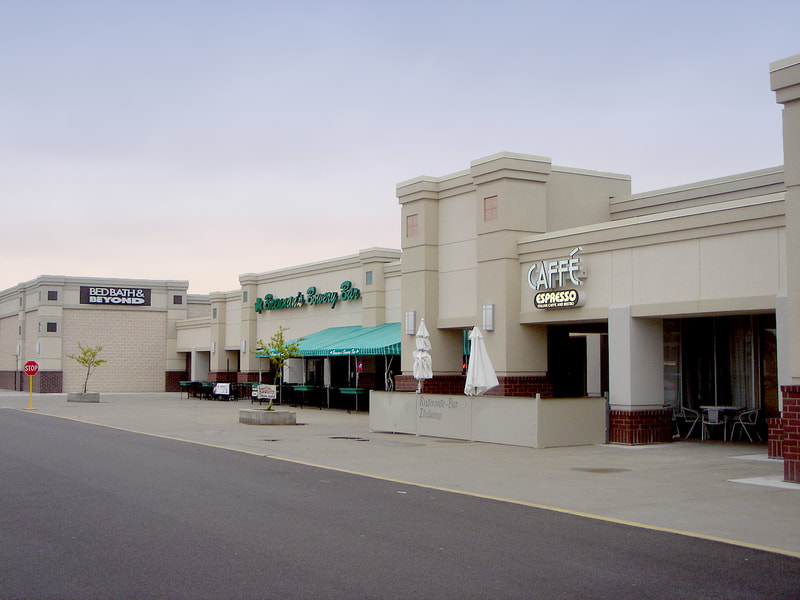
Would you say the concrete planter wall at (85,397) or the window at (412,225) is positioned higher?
the window at (412,225)

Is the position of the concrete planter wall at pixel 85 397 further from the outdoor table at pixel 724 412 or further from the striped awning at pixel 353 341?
the outdoor table at pixel 724 412

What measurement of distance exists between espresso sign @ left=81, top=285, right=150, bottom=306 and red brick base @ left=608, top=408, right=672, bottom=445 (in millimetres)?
45154

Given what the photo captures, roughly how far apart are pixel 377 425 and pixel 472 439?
3.90 m

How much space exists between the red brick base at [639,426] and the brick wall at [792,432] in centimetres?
590

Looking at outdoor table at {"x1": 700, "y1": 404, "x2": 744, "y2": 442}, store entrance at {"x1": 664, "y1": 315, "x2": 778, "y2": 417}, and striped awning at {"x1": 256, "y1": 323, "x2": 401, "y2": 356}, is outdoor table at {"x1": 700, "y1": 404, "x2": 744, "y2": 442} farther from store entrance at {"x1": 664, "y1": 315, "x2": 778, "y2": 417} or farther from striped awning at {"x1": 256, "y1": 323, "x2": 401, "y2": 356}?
striped awning at {"x1": 256, "y1": 323, "x2": 401, "y2": 356}

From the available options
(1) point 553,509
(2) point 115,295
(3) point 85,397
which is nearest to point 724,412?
(1) point 553,509

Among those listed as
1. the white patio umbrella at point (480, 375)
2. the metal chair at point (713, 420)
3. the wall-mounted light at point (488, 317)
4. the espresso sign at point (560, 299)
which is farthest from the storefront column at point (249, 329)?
the metal chair at point (713, 420)

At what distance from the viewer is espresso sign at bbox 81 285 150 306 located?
188 feet

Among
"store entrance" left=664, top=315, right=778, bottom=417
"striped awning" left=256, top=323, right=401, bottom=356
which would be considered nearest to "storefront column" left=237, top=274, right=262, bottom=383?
"striped awning" left=256, top=323, right=401, bottom=356

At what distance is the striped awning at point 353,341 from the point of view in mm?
→ 30828

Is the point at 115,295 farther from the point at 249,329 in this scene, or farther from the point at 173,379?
the point at 249,329

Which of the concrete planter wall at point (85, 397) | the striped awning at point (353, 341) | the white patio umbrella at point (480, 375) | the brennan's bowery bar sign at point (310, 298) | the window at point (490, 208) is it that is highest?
the window at point (490, 208)

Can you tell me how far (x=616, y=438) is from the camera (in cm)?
1934

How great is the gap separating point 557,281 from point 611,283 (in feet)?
6.01
